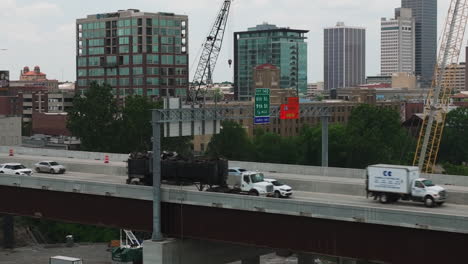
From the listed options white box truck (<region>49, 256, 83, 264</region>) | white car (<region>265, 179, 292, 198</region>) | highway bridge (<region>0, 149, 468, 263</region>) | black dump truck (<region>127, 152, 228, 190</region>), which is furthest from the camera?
white box truck (<region>49, 256, 83, 264</region>)

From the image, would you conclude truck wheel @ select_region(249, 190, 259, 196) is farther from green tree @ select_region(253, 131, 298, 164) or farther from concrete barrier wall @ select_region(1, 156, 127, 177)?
green tree @ select_region(253, 131, 298, 164)

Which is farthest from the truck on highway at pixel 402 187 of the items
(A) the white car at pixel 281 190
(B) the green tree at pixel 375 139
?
(B) the green tree at pixel 375 139

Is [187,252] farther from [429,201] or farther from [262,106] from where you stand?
[262,106]

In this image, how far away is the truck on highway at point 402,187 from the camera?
52.5m

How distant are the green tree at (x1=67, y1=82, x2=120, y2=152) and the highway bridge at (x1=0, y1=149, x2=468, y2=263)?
241 feet

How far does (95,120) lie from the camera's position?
14638cm

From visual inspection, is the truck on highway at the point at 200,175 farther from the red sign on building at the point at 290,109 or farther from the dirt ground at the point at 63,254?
the dirt ground at the point at 63,254

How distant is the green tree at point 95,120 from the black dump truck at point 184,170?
80240 mm

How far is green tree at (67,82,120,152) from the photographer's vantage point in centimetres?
14450

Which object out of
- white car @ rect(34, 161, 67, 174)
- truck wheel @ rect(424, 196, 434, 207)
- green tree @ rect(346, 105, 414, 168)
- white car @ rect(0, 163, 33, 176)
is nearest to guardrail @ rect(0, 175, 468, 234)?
truck wheel @ rect(424, 196, 434, 207)

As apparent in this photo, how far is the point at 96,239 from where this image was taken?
4227 inches

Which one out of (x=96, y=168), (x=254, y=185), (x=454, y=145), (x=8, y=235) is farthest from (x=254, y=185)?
(x=454, y=145)

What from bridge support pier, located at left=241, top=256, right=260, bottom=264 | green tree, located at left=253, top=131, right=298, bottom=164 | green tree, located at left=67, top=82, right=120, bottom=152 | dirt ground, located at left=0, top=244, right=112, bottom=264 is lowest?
dirt ground, located at left=0, top=244, right=112, bottom=264

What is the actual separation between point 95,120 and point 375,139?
160 feet
